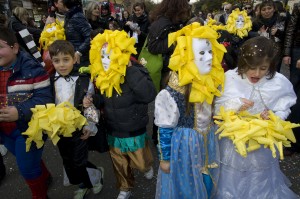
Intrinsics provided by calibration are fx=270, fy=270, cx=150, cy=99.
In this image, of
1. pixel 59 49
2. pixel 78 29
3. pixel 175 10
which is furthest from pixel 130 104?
pixel 78 29

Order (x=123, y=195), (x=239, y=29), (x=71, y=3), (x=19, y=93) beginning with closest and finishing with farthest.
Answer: (x=19, y=93)
(x=123, y=195)
(x=71, y=3)
(x=239, y=29)

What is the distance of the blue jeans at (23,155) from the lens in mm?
2244

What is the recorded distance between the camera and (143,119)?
8.25ft

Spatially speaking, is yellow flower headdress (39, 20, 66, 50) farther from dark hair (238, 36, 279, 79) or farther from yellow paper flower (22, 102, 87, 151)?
dark hair (238, 36, 279, 79)

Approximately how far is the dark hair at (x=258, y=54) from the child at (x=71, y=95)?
4.44ft

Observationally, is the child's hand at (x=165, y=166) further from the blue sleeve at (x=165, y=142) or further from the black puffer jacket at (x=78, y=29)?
the black puffer jacket at (x=78, y=29)

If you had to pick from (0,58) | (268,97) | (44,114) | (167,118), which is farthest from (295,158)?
(0,58)

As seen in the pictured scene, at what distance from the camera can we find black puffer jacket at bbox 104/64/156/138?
90.5 inches

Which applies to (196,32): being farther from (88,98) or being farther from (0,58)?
(0,58)

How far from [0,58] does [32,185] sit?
1118mm

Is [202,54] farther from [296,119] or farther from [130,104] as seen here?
[296,119]

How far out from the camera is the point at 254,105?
6.57 feet

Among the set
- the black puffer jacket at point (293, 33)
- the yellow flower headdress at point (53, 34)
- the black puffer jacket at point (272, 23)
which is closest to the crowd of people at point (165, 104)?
the black puffer jacket at point (293, 33)

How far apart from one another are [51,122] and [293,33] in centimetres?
335
